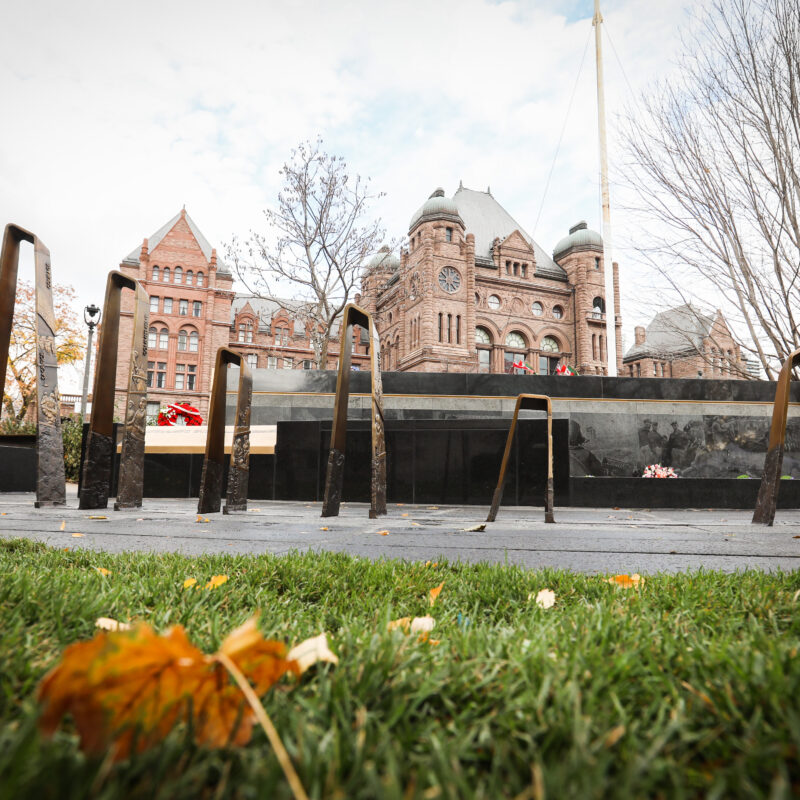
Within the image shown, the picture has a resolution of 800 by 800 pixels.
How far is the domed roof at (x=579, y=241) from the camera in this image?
56897 millimetres

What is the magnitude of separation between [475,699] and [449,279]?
165 ft

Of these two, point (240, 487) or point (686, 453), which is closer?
point (240, 487)

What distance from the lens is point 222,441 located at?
16.1 feet

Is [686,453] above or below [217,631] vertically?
above

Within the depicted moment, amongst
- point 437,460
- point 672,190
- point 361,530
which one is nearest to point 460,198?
point 672,190

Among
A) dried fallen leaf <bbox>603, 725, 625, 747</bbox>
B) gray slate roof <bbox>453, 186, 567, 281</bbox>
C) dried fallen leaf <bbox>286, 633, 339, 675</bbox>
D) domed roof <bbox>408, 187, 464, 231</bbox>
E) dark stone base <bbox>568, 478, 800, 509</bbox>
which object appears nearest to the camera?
dried fallen leaf <bbox>603, 725, 625, 747</bbox>

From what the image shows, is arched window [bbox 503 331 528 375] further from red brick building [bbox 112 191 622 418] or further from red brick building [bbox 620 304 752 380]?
red brick building [bbox 620 304 752 380]

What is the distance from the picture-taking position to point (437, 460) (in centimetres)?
791

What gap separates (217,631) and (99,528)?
8.99 ft

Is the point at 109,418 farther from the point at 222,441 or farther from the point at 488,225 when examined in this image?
the point at 488,225

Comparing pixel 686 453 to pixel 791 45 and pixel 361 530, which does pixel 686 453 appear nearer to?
pixel 791 45

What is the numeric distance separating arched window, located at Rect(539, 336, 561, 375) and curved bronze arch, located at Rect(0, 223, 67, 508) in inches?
2020

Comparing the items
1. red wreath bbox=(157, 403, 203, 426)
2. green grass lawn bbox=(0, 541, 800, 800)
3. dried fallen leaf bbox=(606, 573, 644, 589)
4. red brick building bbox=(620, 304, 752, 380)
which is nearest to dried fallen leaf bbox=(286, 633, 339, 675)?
green grass lawn bbox=(0, 541, 800, 800)

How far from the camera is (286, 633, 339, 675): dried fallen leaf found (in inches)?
36.8
